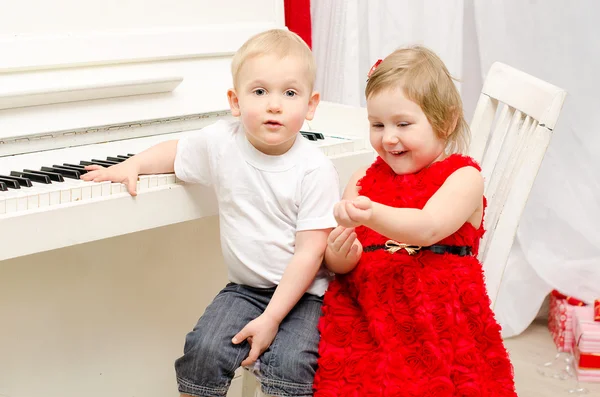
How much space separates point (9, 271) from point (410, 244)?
0.79 meters

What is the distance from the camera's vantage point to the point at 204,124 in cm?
184

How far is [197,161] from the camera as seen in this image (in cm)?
152

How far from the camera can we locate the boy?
1.39 m

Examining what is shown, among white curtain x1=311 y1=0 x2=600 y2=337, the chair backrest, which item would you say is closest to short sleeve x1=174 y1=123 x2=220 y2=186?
the chair backrest

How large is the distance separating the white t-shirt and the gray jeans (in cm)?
8

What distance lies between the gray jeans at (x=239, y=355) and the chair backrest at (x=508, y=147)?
12.7 inches

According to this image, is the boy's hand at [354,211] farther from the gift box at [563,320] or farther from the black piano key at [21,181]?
the gift box at [563,320]

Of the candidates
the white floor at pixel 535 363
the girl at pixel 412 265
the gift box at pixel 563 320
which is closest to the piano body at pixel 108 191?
the girl at pixel 412 265

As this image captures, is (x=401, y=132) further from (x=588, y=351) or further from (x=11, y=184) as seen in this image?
(x=588, y=351)

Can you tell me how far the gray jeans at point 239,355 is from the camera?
136 centimetres

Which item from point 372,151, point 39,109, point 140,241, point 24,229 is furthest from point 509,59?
point 24,229

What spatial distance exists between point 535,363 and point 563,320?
16 centimetres

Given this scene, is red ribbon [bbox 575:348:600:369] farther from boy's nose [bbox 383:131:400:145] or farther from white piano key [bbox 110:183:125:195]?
white piano key [bbox 110:183:125:195]

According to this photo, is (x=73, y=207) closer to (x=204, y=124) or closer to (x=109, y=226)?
(x=109, y=226)
